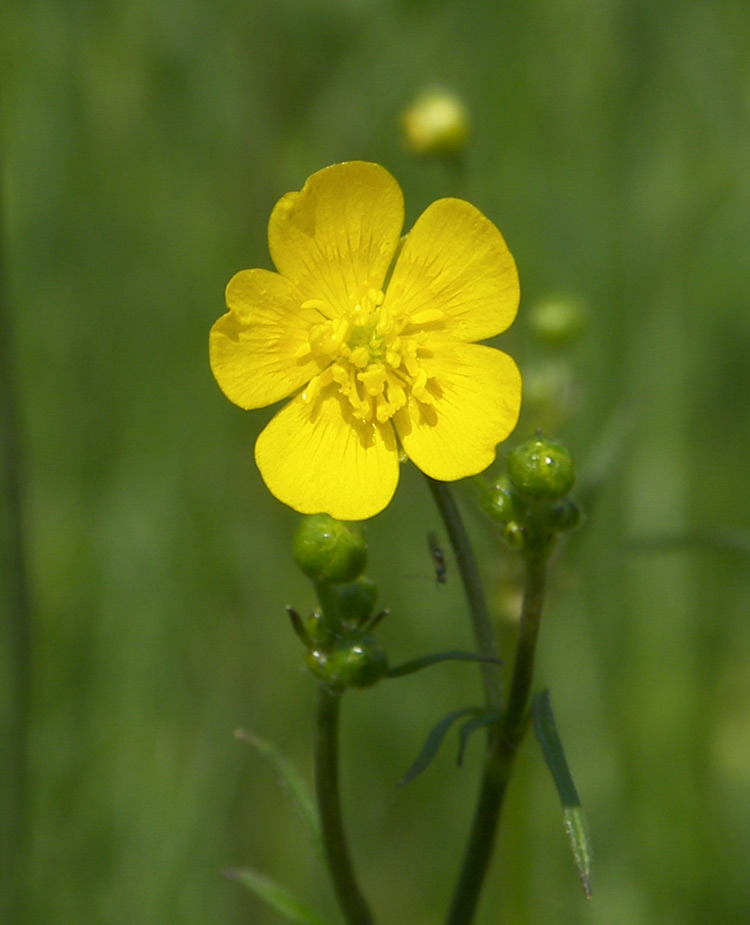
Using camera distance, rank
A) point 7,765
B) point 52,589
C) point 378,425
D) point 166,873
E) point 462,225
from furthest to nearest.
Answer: point 52,589 → point 166,873 → point 7,765 → point 378,425 → point 462,225

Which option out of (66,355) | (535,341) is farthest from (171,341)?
(535,341)

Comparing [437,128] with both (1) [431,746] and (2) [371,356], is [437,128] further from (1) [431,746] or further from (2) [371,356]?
(1) [431,746]

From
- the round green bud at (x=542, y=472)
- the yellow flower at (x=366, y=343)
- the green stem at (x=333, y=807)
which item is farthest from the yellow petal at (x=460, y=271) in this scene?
the green stem at (x=333, y=807)

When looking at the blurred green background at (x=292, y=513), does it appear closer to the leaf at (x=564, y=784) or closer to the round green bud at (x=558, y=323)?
the round green bud at (x=558, y=323)

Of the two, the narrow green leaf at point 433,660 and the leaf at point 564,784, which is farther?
the narrow green leaf at point 433,660

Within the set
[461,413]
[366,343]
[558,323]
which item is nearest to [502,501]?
[461,413]

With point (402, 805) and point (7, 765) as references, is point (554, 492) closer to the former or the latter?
point (7, 765)
